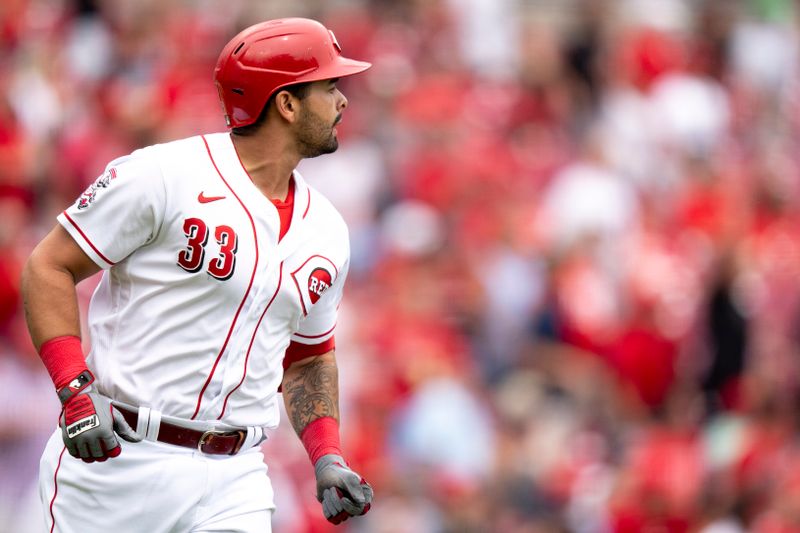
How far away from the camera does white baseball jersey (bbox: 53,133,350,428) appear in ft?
13.5

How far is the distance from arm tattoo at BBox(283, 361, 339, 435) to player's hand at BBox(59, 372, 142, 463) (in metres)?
0.86

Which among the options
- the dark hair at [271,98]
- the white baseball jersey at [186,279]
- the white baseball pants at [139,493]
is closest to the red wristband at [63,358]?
the white baseball jersey at [186,279]

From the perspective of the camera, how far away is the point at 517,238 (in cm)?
1024

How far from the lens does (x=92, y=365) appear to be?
170 inches

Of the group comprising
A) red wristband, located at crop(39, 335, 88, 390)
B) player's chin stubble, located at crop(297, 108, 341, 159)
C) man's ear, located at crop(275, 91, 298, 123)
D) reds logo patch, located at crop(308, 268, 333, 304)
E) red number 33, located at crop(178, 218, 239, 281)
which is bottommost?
red wristband, located at crop(39, 335, 88, 390)

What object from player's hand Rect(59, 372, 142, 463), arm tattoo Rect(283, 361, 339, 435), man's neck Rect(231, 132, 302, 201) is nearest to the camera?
player's hand Rect(59, 372, 142, 463)

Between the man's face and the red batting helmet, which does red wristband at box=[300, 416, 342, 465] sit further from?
the red batting helmet

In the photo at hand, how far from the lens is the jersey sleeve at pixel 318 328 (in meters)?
4.66

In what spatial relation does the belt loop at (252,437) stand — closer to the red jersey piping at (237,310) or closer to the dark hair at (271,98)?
the red jersey piping at (237,310)

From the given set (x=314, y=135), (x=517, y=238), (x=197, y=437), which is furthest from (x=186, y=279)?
(x=517, y=238)

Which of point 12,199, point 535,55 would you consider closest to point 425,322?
point 12,199

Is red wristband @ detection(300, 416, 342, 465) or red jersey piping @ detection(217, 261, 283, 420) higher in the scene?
red jersey piping @ detection(217, 261, 283, 420)

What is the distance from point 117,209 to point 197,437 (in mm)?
725

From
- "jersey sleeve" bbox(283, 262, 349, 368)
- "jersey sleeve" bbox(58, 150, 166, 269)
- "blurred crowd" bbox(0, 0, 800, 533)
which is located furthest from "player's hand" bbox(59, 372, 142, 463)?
"blurred crowd" bbox(0, 0, 800, 533)
